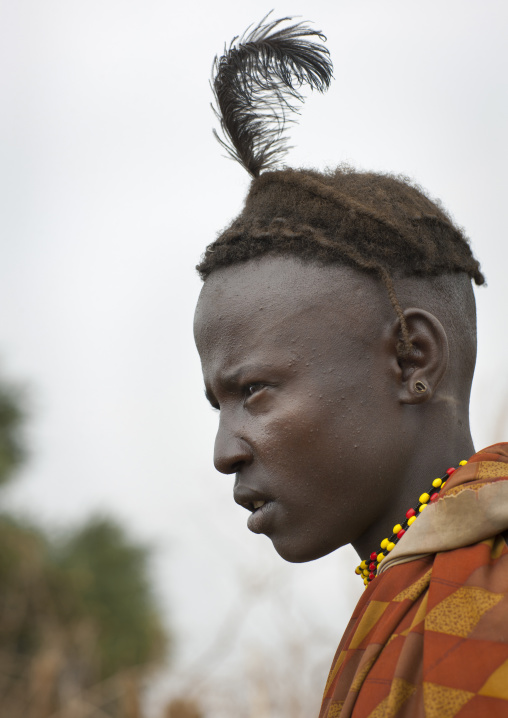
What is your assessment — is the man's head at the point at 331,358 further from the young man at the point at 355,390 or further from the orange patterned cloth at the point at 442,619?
the orange patterned cloth at the point at 442,619

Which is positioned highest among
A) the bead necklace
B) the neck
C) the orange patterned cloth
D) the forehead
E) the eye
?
the forehead

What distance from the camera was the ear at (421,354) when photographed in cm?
199

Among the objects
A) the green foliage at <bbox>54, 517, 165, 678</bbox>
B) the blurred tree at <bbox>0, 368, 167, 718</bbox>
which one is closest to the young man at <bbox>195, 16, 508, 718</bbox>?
the blurred tree at <bbox>0, 368, 167, 718</bbox>

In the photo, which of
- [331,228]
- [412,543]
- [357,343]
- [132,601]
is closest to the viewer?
[412,543]

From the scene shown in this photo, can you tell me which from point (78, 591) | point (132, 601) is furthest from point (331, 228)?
point (132, 601)

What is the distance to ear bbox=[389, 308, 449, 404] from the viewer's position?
6.53ft

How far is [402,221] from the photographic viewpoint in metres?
2.13

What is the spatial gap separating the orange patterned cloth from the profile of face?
7.6 inches

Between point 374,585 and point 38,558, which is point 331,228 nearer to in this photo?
point 374,585

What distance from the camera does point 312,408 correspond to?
1936 millimetres

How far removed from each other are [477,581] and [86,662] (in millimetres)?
6854

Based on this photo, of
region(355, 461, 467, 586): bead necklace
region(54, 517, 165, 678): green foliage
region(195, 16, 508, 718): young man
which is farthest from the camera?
region(54, 517, 165, 678): green foliage

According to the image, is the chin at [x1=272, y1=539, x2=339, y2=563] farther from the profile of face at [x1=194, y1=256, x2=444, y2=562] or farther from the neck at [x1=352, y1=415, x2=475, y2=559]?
the neck at [x1=352, y1=415, x2=475, y2=559]

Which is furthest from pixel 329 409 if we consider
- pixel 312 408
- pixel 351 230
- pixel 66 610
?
pixel 66 610
